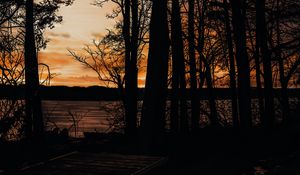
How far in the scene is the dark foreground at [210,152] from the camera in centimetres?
1053

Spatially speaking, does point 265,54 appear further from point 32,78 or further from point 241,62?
point 32,78

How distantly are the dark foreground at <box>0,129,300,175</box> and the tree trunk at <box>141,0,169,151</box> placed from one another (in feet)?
1.71

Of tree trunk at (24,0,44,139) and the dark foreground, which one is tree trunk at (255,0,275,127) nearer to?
the dark foreground

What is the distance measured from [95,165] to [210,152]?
5318 millimetres

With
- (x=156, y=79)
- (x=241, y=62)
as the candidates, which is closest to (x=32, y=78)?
(x=156, y=79)

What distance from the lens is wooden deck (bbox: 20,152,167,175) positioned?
27.4ft

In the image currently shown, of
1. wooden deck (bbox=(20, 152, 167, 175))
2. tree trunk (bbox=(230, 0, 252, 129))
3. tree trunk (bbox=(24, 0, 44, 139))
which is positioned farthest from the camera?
tree trunk (bbox=(24, 0, 44, 139))

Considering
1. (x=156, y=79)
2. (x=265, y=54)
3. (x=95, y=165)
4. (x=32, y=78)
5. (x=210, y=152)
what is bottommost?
(x=210, y=152)

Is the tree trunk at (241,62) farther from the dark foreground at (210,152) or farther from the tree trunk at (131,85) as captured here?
the tree trunk at (131,85)

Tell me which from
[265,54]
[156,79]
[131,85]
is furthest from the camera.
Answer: [265,54]

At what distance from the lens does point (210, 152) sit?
43.5ft

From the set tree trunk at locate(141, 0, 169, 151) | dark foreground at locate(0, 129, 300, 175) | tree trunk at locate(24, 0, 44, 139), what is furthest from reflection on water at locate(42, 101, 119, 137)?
tree trunk at locate(141, 0, 169, 151)

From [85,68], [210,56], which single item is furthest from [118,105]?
[210,56]

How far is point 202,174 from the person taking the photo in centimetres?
979
